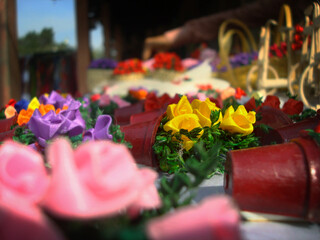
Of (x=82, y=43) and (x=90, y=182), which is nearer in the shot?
(x=90, y=182)

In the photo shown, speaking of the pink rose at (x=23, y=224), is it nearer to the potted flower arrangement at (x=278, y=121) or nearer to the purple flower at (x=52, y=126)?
the purple flower at (x=52, y=126)

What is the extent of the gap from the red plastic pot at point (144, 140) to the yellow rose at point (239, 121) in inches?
6.9

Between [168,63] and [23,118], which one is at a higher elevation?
[168,63]

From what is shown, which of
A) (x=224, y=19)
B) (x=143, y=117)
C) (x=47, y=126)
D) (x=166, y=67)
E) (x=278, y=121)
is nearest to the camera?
(x=47, y=126)

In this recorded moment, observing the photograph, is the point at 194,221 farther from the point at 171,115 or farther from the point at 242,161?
the point at 171,115

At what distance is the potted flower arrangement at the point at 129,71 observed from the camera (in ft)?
9.25

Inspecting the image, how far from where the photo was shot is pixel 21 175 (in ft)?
1.06

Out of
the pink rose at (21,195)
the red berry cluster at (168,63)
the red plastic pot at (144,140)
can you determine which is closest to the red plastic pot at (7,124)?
the red plastic pot at (144,140)

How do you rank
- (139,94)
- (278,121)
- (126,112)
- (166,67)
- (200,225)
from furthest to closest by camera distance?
(166,67), (139,94), (126,112), (278,121), (200,225)

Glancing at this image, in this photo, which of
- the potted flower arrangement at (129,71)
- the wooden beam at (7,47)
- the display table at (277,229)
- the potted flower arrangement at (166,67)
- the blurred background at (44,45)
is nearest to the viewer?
the display table at (277,229)

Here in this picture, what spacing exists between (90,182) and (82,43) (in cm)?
303

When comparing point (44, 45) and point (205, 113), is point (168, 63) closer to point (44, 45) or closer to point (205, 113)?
point (44, 45)

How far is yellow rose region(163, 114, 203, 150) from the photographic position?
0.72 m

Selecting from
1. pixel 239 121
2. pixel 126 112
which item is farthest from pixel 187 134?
pixel 126 112
